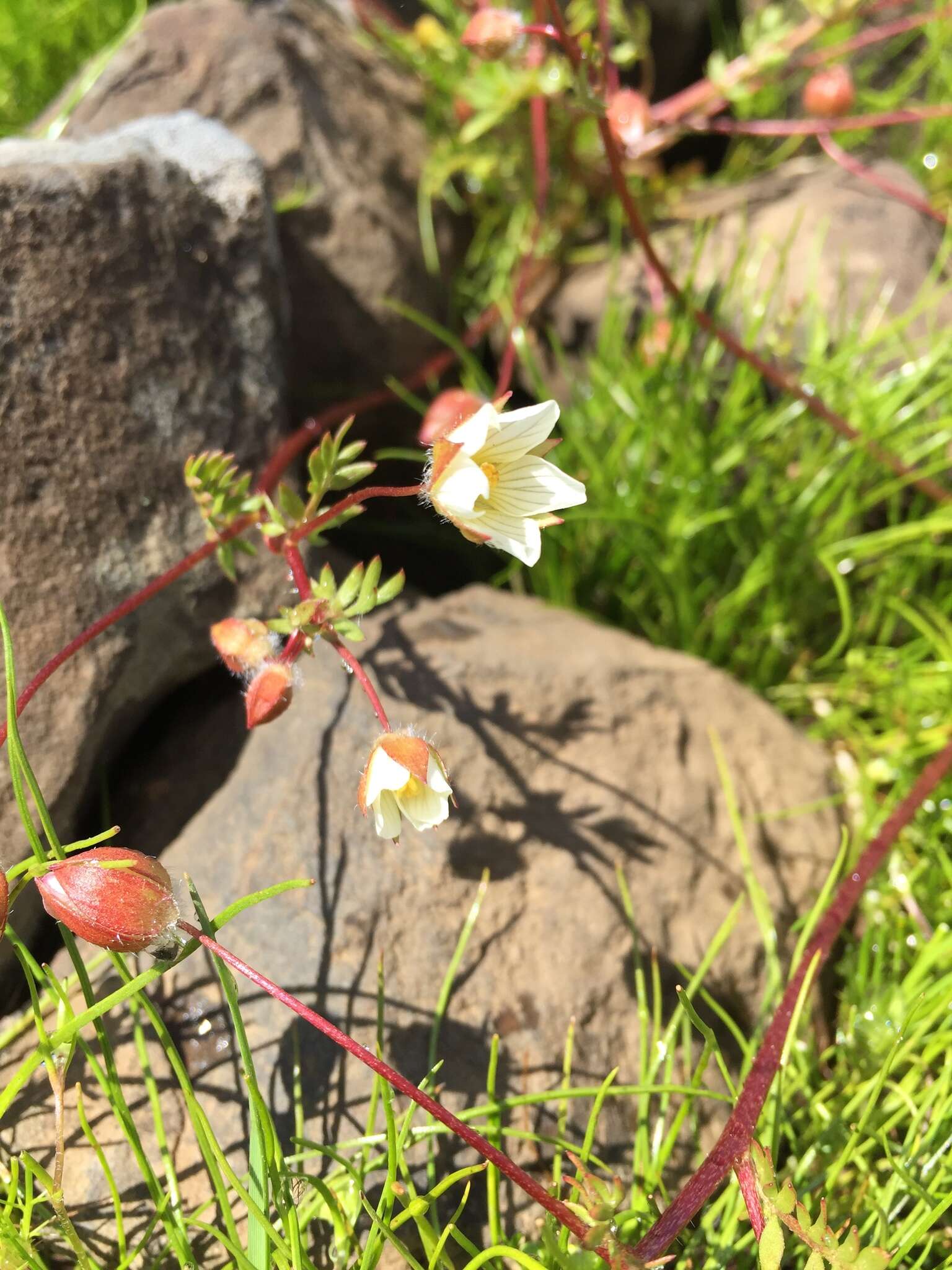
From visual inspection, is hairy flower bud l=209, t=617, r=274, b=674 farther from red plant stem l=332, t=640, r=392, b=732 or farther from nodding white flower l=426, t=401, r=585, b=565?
nodding white flower l=426, t=401, r=585, b=565

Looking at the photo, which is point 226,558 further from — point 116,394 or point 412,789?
point 412,789

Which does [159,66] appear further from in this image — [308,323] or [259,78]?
[308,323]

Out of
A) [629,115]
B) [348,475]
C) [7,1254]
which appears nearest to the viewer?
[7,1254]

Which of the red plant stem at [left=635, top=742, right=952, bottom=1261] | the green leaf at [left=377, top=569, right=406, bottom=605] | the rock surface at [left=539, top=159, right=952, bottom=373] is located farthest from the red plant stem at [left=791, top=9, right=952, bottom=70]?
the green leaf at [left=377, top=569, right=406, bottom=605]

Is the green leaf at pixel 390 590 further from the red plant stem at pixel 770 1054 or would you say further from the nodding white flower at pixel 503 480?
the red plant stem at pixel 770 1054

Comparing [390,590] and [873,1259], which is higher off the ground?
[390,590]

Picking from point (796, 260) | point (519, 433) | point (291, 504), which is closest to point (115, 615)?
point (291, 504)

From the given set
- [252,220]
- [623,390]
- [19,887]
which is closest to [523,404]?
[623,390]
